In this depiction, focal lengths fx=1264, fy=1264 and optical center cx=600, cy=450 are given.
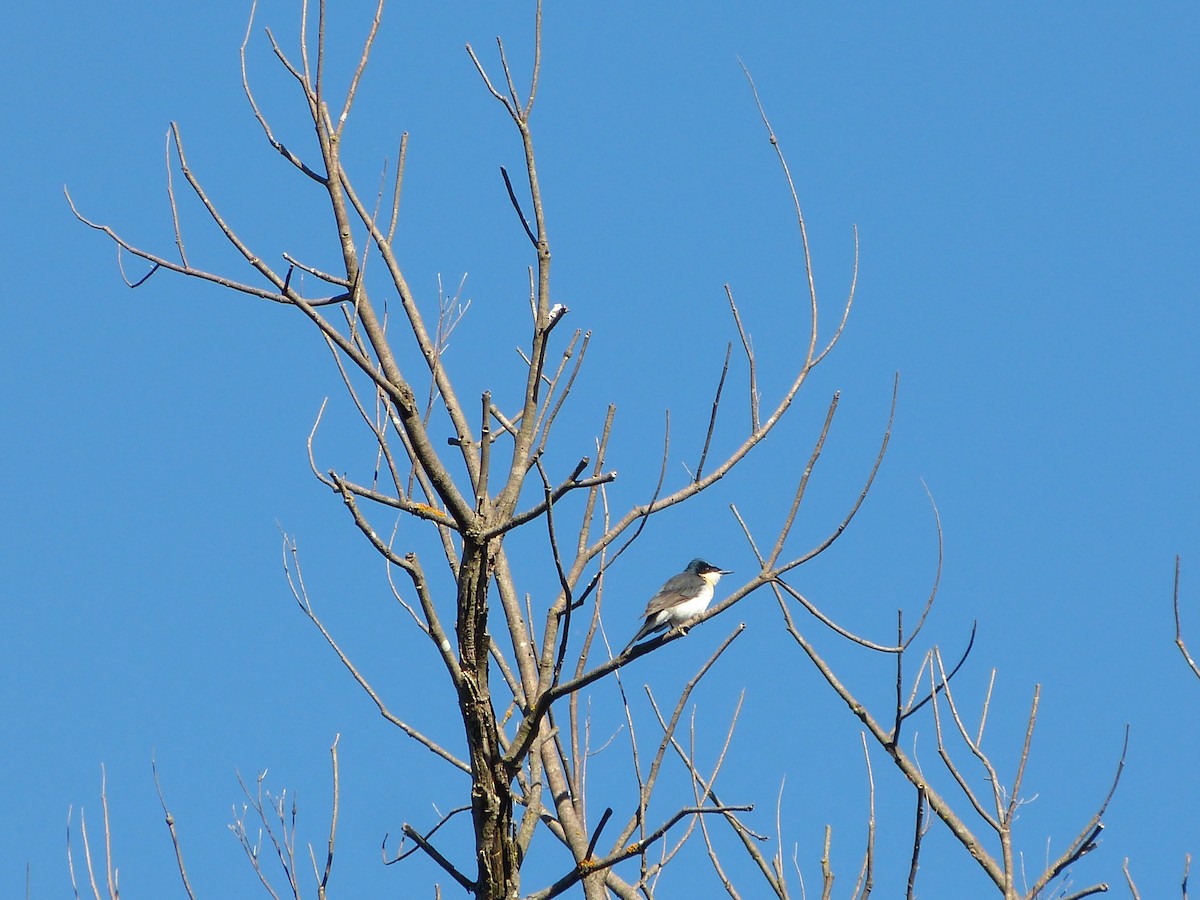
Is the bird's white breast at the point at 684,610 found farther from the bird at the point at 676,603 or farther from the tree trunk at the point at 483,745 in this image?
the tree trunk at the point at 483,745

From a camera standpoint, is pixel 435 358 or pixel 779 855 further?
pixel 435 358

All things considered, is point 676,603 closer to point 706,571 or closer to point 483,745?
point 706,571

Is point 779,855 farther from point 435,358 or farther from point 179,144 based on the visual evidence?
point 179,144

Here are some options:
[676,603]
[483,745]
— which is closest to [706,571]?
[676,603]

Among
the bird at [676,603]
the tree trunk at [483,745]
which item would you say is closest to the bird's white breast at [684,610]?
the bird at [676,603]

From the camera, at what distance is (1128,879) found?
4.52 m

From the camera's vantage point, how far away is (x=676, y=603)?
9891mm

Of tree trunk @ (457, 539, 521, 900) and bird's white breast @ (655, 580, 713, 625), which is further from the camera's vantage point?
bird's white breast @ (655, 580, 713, 625)

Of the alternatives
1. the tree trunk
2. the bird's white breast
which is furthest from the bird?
the tree trunk

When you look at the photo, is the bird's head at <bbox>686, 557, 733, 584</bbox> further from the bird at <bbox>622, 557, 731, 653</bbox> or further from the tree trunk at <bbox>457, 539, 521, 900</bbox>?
the tree trunk at <bbox>457, 539, 521, 900</bbox>

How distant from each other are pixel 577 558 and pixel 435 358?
156 centimetres

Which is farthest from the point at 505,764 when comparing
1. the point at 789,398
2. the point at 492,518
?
the point at 789,398

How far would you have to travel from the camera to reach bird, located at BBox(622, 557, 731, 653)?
981cm

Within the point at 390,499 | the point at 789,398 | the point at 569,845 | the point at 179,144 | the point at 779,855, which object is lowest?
the point at 779,855
